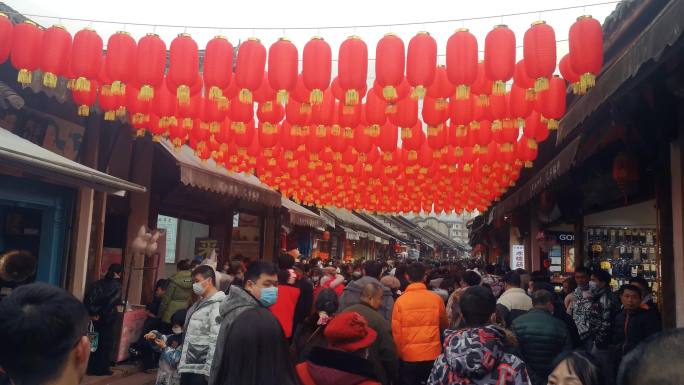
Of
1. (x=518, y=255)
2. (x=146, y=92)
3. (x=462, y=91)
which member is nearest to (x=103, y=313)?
(x=146, y=92)

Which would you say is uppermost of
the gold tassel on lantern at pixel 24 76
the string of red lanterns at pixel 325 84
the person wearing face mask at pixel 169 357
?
the string of red lanterns at pixel 325 84

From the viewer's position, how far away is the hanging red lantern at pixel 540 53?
6844 millimetres

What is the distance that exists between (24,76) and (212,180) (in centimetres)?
434

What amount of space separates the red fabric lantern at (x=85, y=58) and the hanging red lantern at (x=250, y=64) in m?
1.91

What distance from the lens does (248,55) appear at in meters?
7.76

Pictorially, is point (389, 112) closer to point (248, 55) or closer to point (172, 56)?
point (248, 55)

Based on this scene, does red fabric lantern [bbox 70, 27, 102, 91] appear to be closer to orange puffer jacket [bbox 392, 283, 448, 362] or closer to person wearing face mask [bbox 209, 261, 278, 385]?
person wearing face mask [bbox 209, 261, 278, 385]

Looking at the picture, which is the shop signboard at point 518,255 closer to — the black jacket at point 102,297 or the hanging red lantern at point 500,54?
the hanging red lantern at point 500,54

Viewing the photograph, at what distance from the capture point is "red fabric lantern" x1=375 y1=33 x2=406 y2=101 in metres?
7.43

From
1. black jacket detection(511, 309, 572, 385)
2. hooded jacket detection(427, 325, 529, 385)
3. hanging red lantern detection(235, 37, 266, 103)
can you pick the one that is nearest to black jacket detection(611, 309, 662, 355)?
black jacket detection(511, 309, 572, 385)

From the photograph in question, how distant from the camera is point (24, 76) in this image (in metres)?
7.22

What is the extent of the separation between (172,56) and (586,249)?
8.79 m

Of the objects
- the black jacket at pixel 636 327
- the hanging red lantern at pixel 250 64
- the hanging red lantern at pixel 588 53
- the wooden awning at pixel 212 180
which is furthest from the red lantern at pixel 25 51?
the black jacket at pixel 636 327

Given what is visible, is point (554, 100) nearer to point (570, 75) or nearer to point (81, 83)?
point (570, 75)
